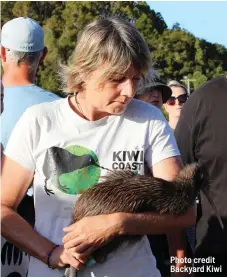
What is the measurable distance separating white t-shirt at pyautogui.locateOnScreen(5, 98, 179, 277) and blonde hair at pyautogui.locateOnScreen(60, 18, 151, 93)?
0.19 m

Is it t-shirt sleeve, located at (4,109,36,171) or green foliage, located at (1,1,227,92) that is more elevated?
t-shirt sleeve, located at (4,109,36,171)

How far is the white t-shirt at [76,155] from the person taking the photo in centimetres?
288

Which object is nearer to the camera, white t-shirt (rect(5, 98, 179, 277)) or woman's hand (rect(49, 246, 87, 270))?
woman's hand (rect(49, 246, 87, 270))

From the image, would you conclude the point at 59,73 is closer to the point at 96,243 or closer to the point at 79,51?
the point at 79,51

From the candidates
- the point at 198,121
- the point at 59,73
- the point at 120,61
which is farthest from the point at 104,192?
the point at 198,121

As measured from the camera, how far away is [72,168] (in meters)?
2.90

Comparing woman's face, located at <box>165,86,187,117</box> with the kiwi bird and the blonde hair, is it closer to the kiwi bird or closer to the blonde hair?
the blonde hair

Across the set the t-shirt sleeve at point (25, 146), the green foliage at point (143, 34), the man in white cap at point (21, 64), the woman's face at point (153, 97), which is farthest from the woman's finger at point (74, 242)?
the green foliage at point (143, 34)

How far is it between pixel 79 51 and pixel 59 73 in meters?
0.31

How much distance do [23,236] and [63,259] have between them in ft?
0.69

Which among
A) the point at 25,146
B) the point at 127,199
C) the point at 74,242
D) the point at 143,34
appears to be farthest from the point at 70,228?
the point at 143,34

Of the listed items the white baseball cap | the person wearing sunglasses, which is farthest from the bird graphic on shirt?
the person wearing sunglasses

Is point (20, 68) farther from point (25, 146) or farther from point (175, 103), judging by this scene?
point (175, 103)

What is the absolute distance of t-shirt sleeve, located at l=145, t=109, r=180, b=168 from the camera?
2959 mm
